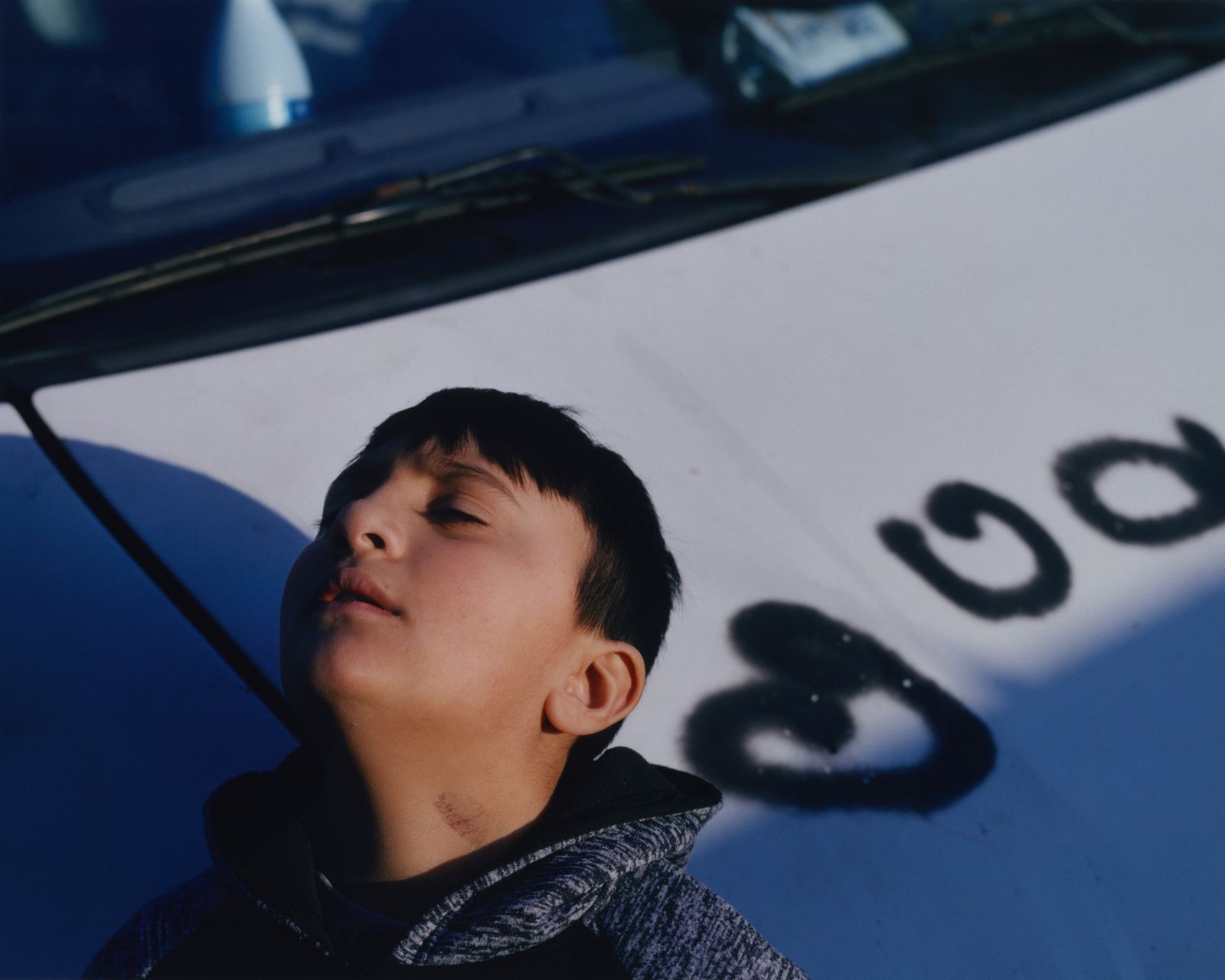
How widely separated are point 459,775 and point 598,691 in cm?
16

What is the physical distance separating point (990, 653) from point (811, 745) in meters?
0.23

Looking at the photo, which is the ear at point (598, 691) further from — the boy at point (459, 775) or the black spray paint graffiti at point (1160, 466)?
the black spray paint graffiti at point (1160, 466)

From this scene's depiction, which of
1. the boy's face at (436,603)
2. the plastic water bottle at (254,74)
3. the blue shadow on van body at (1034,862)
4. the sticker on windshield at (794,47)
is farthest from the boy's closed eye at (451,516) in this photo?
the sticker on windshield at (794,47)

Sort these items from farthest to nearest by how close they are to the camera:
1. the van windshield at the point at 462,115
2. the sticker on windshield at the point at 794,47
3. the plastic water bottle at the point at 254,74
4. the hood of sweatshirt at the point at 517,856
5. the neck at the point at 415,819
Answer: the sticker on windshield at the point at 794,47
the plastic water bottle at the point at 254,74
the van windshield at the point at 462,115
the neck at the point at 415,819
the hood of sweatshirt at the point at 517,856

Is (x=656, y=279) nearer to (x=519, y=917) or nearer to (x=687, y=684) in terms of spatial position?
(x=687, y=684)

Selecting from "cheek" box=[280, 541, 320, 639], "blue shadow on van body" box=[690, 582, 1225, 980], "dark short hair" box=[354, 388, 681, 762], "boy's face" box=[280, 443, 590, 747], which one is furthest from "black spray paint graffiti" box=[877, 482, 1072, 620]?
"cheek" box=[280, 541, 320, 639]

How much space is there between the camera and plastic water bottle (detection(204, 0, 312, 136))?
58.4 inches

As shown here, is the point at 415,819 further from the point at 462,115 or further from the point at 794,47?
the point at 794,47

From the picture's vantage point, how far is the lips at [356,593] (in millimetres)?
990

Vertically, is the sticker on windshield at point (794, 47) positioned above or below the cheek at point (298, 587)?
above

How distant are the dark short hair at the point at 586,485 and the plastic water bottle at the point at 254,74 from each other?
1.80 ft

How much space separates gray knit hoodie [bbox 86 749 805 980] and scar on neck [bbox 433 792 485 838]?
8 cm

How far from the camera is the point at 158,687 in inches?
43.6

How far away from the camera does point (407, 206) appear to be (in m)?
1.39
